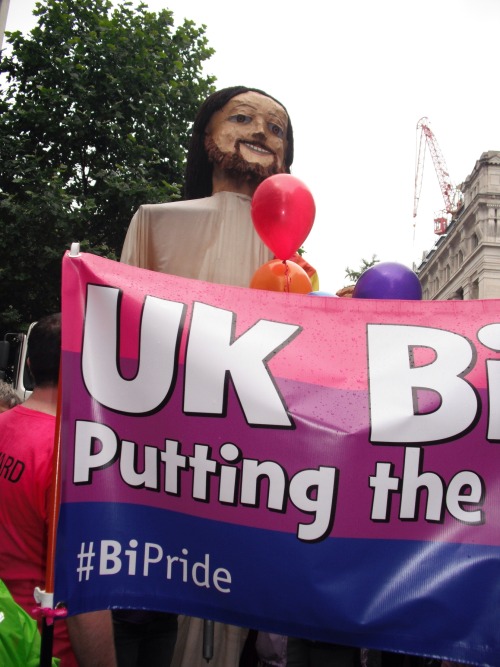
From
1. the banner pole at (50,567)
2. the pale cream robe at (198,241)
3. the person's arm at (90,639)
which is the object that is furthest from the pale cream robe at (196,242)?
the person's arm at (90,639)

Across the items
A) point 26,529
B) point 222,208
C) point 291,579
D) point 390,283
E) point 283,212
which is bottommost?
point 291,579

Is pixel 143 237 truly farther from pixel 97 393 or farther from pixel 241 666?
pixel 241 666

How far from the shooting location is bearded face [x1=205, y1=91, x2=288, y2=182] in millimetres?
4016

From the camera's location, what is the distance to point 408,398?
2051mm

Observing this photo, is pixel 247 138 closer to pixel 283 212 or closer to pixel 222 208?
pixel 222 208

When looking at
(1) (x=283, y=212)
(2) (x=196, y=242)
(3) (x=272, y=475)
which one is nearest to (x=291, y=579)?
(3) (x=272, y=475)

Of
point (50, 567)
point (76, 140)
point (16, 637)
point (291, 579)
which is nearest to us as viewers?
point (16, 637)

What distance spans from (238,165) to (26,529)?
2736 millimetres

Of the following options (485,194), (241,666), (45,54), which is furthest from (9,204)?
(485,194)

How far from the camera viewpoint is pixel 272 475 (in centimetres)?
197

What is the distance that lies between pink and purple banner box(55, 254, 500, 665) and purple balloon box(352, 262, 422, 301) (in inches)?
37.6

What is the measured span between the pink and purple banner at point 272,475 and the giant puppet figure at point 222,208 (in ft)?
5.86

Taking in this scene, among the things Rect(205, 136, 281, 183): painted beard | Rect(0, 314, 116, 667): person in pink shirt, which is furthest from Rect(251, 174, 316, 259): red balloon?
Rect(0, 314, 116, 667): person in pink shirt

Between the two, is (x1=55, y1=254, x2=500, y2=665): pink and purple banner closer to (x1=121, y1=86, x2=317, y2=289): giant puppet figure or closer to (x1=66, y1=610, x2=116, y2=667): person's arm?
(x1=66, y1=610, x2=116, y2=667): person's arm
